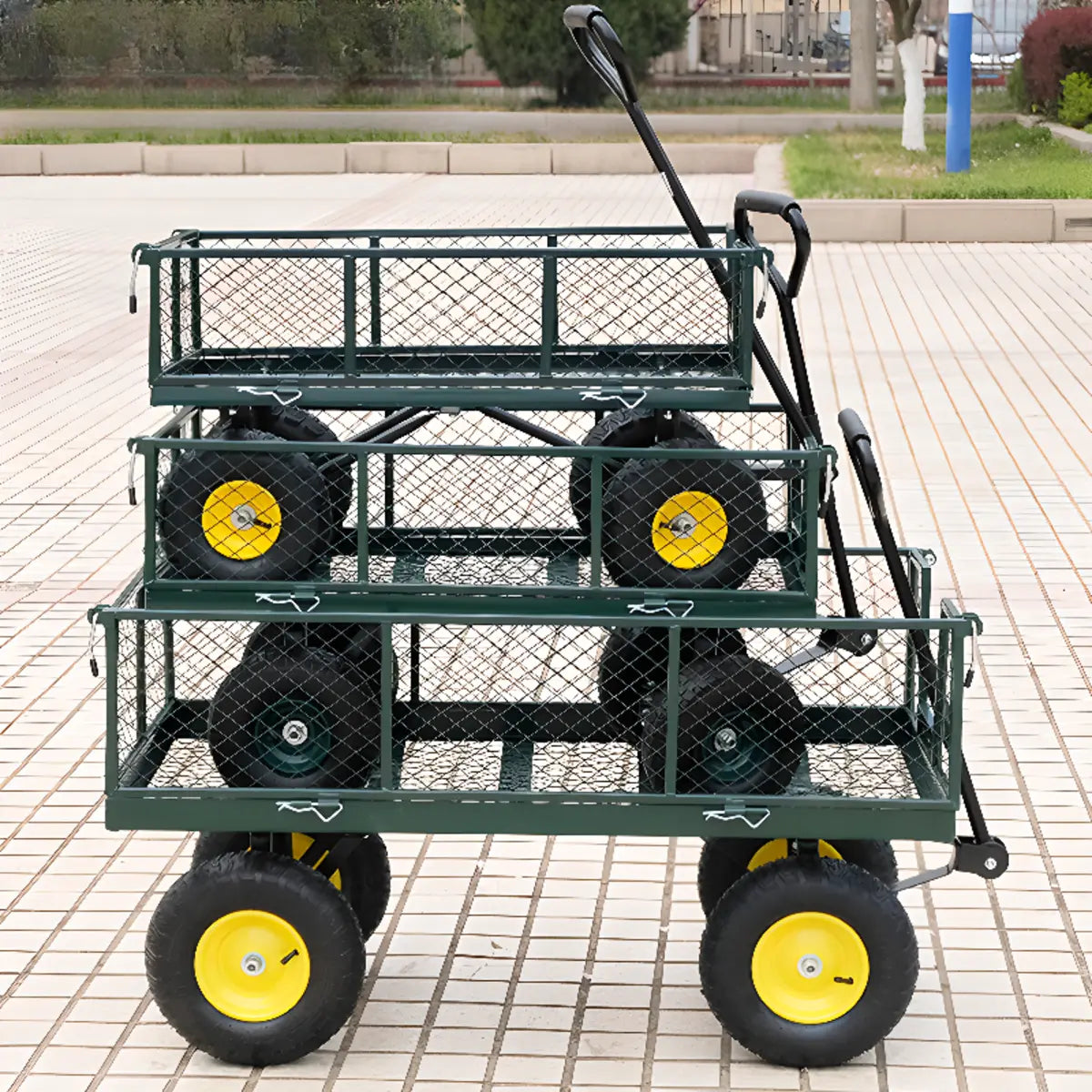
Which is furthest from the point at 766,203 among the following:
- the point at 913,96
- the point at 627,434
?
the point at 913,96

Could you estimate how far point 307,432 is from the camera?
16.8ft

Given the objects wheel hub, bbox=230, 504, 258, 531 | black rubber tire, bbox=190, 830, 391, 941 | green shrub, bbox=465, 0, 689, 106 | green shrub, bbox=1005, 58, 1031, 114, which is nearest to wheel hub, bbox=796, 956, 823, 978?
black rubber tire, bbox=190, 830, 391, 941

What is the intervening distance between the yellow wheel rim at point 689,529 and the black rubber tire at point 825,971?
710 mm

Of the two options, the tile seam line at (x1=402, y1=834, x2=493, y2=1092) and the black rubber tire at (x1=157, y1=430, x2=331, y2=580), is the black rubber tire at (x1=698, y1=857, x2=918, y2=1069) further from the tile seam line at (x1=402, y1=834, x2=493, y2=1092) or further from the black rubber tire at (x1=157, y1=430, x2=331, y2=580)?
the black rubber tire at (x1=157, y1=430, x2=331, y2=580)

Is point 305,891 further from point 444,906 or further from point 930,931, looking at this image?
point 930,931

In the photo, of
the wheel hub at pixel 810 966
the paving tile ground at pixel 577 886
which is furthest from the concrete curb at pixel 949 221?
the wheel hub at pixel 810 966

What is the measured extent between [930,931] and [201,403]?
206cm

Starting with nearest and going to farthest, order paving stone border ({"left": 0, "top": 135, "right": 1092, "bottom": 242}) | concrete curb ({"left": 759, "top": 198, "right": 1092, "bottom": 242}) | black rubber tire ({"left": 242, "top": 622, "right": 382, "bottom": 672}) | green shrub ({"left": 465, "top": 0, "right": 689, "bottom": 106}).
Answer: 1. black rubber tire ({"left": 242, "top": 622, "right": 382, "bottom": 672})
2. concrete curb ({"left": 759, "top": 198, "right": 1092, "bottom": 242})
3. paving stone border ({"left": 0, "top": 135, "right": 1092, "bottom": 242})
4. green shrub ({"left": 465, "top": 0, "right": 689, "bottom": 106})

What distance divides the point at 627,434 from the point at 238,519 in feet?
3.18

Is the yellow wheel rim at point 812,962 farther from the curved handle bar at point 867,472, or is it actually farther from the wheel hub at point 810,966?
the curved handle bar at point 867,472

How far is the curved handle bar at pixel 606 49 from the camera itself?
15.0 feet

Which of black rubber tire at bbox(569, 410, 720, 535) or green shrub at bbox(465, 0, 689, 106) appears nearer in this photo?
black rubber tire at bbox(569, 410, 720, 535)

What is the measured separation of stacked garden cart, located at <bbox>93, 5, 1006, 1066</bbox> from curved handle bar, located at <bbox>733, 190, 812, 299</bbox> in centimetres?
1

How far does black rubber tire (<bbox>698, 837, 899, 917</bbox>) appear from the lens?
4.59 meters
